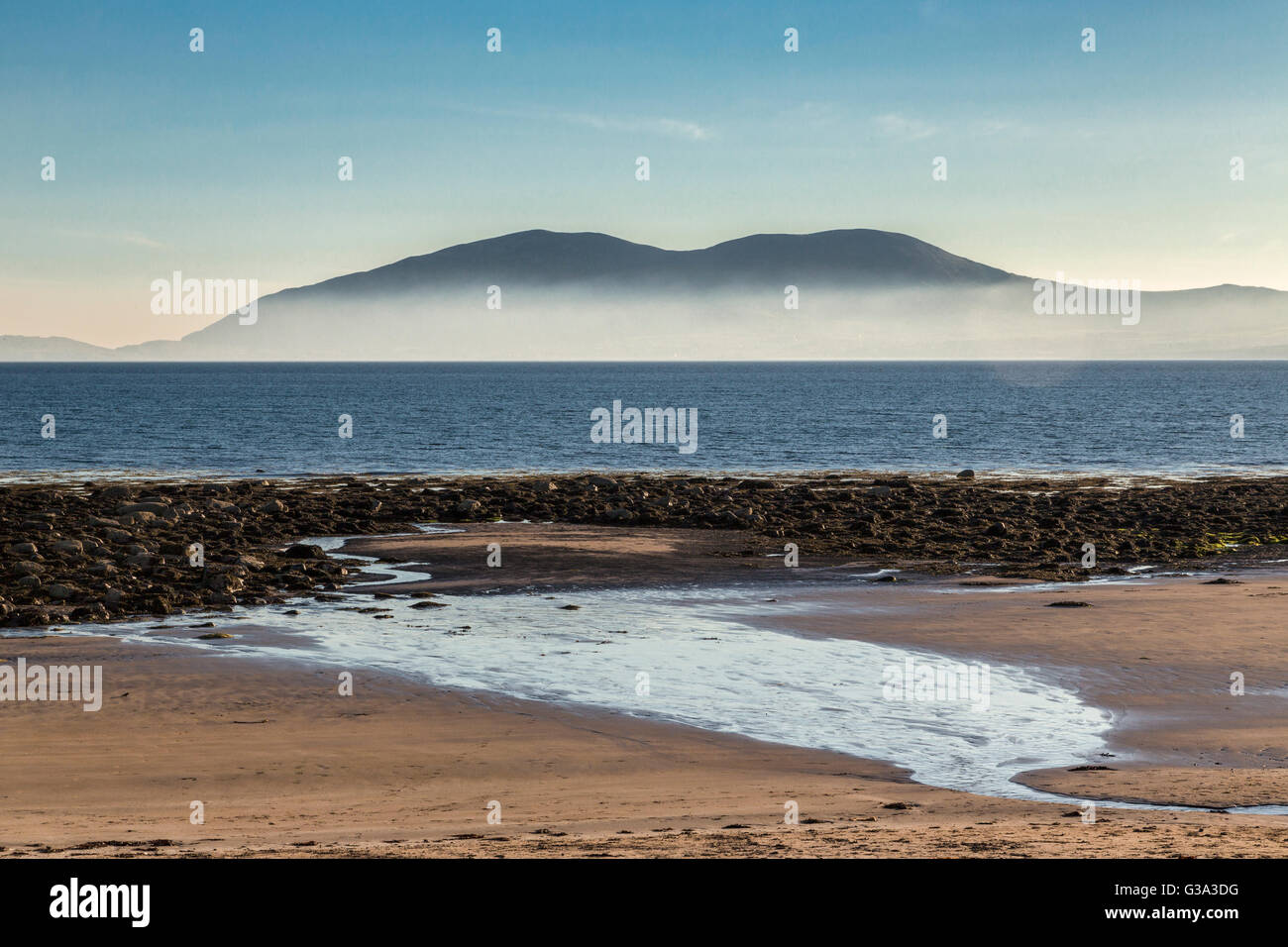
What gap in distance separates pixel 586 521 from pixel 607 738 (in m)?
23.9

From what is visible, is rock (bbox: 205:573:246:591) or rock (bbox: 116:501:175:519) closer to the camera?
rock (bbox: 205:573:246:591)

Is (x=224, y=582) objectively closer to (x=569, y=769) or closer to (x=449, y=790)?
(x=569, y=769)

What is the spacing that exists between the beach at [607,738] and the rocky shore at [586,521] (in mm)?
897

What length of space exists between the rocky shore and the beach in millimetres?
897

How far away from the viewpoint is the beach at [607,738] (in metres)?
9.55

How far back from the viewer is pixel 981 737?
13.7 meters

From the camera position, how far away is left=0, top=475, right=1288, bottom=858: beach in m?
9.55

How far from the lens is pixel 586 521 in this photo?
37406 millimetres

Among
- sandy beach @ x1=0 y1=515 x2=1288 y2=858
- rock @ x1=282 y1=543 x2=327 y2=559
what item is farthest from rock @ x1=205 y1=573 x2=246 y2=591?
rock @ x1=282 y1=543 x2=327 y2=559

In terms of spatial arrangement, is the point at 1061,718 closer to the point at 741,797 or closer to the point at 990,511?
the point at 741,797

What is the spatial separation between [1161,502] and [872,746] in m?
30.5
